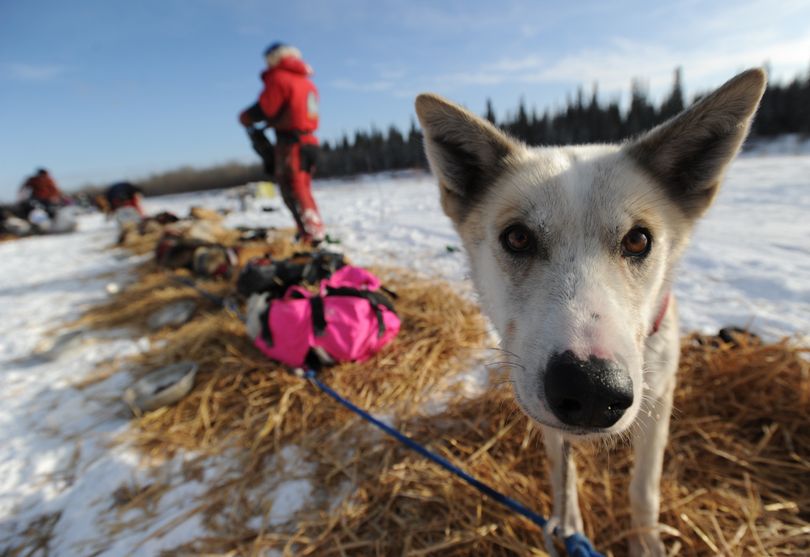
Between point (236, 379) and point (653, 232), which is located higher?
point (653, 232)

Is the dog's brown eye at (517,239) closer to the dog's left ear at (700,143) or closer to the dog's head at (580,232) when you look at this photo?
the dog's head at (580,232)

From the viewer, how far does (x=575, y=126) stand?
43.1 metres

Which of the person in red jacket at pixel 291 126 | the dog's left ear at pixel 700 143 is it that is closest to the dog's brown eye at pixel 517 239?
the dog's left ear at pixel 700 143

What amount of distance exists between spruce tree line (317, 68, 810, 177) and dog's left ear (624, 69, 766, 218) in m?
34.1

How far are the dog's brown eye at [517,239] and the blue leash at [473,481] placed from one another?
118 cm

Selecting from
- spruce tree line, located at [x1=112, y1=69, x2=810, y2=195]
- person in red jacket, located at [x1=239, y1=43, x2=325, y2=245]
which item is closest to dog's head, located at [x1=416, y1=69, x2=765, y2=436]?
person in red jacket, located at [x1=239, y1=43, x2=325, y2=245]

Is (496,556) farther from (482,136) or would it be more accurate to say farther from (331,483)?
(482,136)

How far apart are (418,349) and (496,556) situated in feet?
5.52

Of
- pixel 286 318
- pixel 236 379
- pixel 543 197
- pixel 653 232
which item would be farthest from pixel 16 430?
pixel 653 232

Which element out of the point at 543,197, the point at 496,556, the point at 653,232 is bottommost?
the point at 496,556

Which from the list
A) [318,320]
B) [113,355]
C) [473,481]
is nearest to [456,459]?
[473,481]

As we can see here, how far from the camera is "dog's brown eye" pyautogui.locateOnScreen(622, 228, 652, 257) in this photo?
1.35 metres

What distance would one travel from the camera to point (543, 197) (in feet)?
4.43

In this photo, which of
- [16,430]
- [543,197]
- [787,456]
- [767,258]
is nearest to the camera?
[543,197]
